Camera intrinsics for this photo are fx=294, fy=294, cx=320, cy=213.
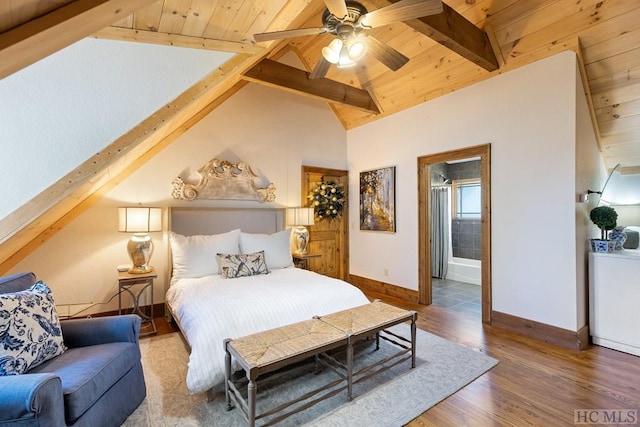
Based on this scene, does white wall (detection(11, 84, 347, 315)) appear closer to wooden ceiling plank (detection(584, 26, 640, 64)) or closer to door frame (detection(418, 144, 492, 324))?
door frame (detection(418, 144, 492, 324))

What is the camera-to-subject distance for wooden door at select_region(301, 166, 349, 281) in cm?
513

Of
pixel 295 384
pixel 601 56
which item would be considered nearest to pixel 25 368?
pixel 295 384

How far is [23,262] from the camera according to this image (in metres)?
3.02

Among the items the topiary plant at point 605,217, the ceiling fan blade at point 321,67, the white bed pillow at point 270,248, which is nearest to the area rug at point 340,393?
the white bed pillow at point 270,248

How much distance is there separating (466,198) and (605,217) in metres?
3.14

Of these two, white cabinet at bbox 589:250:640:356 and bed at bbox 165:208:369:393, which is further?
white cabinet at bbox 589:250:640:356

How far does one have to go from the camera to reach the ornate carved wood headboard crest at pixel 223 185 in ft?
12.6

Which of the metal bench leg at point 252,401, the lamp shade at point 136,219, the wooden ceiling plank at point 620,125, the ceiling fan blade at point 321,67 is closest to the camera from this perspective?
the metal bench leg at point 252,401

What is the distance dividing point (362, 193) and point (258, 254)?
233cm

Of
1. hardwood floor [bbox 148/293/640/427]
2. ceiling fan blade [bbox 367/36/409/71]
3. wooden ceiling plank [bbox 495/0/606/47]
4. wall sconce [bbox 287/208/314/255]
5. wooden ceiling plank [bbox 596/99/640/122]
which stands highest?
wooden ceiling plank [bbox 495/0/606/47]

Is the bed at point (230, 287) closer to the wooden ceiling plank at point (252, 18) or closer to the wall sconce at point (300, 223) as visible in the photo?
the wall sconce at point (300, 223)

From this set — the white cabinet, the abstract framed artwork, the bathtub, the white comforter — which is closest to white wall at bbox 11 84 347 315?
the abstract framed artwork

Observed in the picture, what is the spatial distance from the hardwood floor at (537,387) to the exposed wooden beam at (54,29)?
2.44 meters

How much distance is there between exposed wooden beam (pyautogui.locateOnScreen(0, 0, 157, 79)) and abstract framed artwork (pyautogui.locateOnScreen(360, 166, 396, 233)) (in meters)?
4.06
